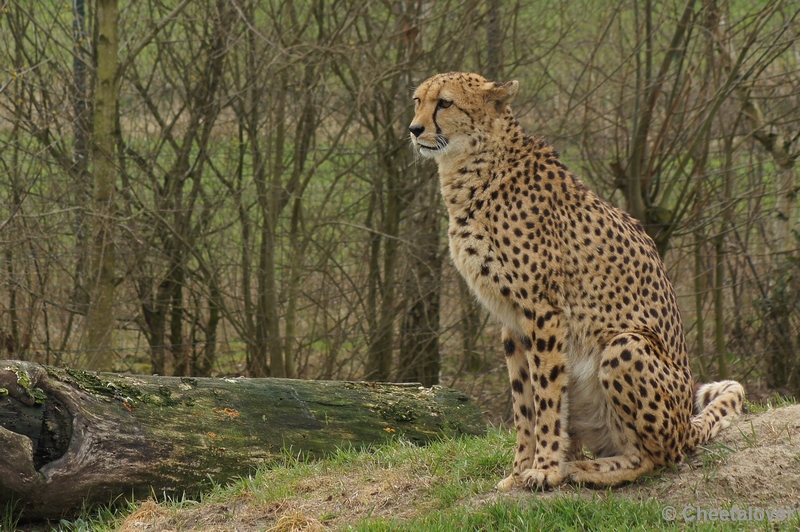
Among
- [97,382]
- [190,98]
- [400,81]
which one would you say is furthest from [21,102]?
[97,382]

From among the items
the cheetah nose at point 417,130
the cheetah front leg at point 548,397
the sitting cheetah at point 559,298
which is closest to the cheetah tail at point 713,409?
the sitting cheetah at point 559,298

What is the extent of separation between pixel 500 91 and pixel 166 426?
2.51m

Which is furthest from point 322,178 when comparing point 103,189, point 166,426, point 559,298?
point 559,298

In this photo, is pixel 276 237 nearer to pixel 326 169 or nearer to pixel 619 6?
pixel 326 169

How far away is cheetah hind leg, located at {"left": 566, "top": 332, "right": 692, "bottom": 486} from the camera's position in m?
3.83

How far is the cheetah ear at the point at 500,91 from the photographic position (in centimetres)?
427

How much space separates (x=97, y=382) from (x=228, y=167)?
4883 mm

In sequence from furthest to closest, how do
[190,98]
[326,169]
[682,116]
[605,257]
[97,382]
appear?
[326,169], [190,98], [682,116], [97,382], [605,257]

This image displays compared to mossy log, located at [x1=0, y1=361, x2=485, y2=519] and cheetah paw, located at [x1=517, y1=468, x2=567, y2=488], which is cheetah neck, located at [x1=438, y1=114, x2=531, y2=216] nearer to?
cheetah paw, located at [x1=517, y1=468, x2=567, y2=488]

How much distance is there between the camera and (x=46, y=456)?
4.21 meters

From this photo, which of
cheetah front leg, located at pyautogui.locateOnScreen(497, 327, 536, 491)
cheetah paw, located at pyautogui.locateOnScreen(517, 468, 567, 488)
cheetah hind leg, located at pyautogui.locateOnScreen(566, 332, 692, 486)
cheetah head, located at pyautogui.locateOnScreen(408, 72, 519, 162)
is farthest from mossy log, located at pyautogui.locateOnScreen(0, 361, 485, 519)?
cheetah head, located at pyautogui.locateOnScreen(408, 72, 519, 162)

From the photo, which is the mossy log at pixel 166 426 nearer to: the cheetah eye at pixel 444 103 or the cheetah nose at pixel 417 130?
the cheetah nose at pixel 417 130

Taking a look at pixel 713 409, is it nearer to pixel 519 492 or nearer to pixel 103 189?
pixel 519 492

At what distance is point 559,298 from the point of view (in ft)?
13.3
